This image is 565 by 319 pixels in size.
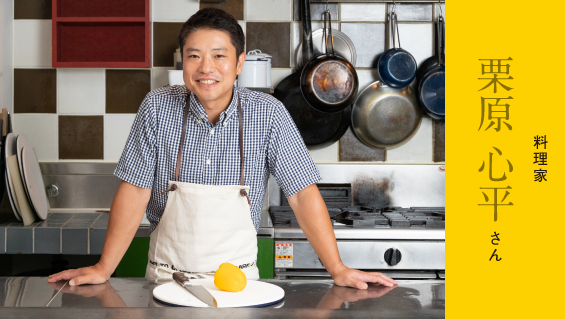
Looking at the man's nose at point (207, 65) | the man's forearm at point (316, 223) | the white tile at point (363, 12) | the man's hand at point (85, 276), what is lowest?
the man's hand at point (85, 276)

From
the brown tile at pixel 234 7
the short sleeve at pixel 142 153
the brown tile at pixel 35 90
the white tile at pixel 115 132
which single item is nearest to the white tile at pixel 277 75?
the brown tile at pixel 234 7

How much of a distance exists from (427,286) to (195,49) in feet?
2.52

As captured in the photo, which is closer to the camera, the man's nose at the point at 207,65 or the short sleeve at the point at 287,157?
the man's nose at the point at 207,65

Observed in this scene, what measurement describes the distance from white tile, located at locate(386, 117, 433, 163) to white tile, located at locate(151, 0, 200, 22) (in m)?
1.17

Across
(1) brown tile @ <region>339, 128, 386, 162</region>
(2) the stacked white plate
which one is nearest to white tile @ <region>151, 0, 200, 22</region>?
(2) the stacked white plate

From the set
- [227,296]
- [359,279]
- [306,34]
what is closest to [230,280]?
[227,296]

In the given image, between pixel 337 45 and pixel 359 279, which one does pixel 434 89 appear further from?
pixel 359 279

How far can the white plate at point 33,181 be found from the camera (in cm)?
216

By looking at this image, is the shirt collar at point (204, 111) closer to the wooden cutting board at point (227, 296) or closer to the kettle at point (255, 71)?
the wooden cutting board at point (227, 296)

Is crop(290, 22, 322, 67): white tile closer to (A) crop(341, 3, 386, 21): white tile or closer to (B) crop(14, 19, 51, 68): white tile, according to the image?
(A) crop(341, 3, 386, 21): white tile

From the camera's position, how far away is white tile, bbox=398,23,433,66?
2578mm

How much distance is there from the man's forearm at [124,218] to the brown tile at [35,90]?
1.38 metres

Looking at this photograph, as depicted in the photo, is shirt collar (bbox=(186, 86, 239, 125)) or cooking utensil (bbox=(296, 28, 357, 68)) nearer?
shirt collar (bbox=(186, 86, 239, 125))

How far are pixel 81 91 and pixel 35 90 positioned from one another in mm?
215
